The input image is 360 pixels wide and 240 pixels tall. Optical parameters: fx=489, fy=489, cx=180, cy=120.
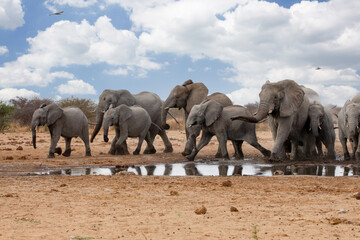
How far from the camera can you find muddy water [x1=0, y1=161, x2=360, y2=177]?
1072 cm

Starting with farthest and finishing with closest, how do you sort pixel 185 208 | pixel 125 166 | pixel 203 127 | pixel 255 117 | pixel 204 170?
pixel 203 127, pixel 255 117, pixel 125 166, pixel 204 170, pixel 185 208

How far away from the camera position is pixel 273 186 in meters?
7.90

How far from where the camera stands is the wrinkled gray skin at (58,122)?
14.9 metres

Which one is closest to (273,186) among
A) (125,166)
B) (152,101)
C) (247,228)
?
(247,228)

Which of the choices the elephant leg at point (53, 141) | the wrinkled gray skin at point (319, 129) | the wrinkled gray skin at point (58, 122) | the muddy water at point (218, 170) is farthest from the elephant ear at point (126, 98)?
the wrinkled gray skin at point (319, 129)

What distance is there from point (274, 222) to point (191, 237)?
1054 millimetres

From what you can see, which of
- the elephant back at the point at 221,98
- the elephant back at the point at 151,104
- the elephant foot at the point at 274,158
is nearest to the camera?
the elephant foot at the point at 274,158

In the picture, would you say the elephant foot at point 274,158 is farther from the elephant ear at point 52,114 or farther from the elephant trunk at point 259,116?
the elephant ear at point 52,114

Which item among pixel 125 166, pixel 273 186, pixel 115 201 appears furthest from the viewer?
pixel 125 166

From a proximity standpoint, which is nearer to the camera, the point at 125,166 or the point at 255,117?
the point at 125,166

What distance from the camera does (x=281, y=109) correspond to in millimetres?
13664

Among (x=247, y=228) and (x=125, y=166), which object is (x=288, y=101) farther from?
(x=247, y=228)

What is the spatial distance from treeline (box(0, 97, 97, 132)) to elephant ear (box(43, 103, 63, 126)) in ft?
53.0

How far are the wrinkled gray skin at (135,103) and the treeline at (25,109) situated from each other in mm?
13044
